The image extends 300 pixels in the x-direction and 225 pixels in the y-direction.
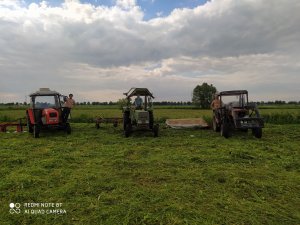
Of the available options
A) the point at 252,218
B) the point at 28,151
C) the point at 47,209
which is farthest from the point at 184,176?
the point at 28,151

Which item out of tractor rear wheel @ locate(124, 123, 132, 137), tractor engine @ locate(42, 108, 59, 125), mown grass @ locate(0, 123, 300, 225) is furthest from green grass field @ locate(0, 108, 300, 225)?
tractor engine @ locate(42, 108, 59, 125)

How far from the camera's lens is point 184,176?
6398mm

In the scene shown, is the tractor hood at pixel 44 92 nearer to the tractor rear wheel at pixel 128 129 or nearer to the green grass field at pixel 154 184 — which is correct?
the tractor rear wheel at pixel 128 129

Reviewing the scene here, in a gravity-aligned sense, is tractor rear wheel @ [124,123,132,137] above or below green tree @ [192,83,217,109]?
below

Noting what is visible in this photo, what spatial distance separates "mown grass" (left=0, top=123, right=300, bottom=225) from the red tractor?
3204mm

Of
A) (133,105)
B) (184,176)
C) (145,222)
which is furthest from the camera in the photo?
(133,105)

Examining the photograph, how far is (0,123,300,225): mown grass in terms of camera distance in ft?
14.4

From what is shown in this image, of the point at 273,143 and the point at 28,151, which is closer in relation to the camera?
the point at 28,151

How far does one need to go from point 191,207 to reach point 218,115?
9863 millimetres

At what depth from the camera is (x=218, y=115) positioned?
14.1 metres

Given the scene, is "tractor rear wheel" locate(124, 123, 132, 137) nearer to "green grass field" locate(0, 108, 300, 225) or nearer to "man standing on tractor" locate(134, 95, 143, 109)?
"man standing on tractor" locate(134, 95, 143, 109)

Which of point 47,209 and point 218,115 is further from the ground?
point 218,115

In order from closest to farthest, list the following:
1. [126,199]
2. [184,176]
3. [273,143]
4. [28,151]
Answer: [126,199] < [184,176] < [28,151] < [273,143]

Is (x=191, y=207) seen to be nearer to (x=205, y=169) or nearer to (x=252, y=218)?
(x=252, y=218)
